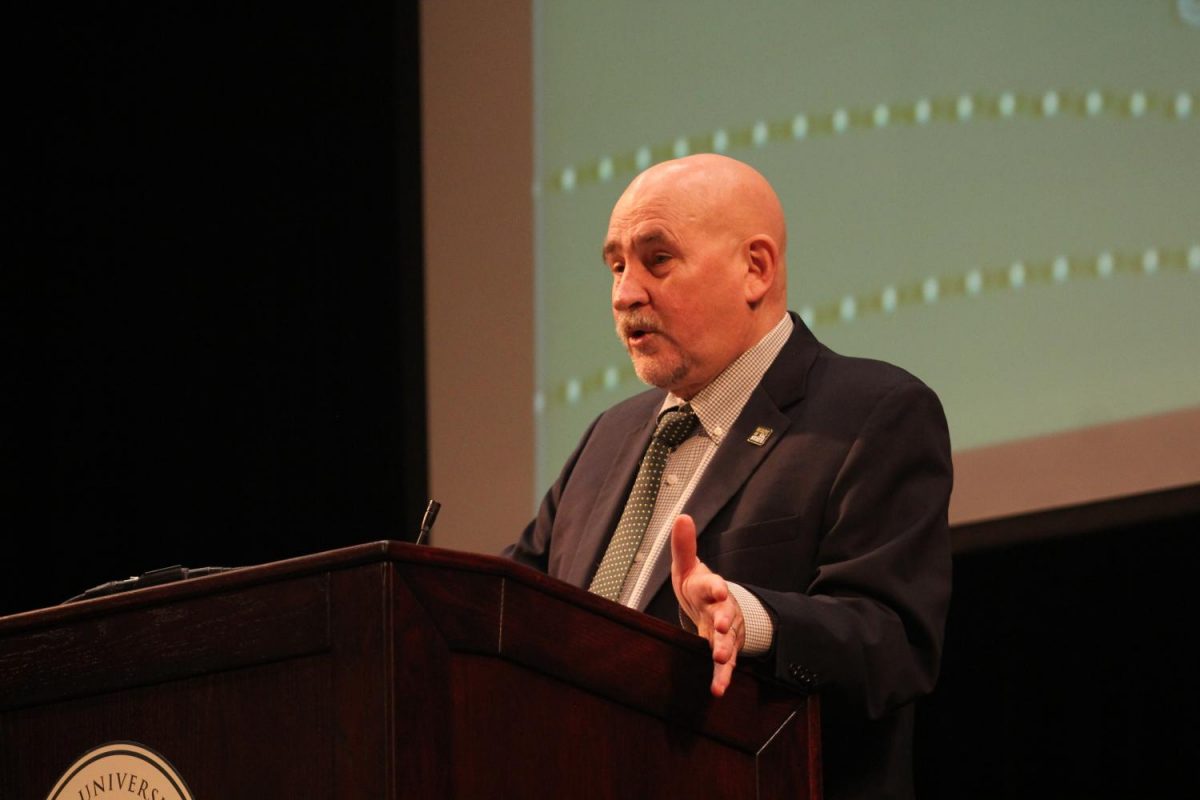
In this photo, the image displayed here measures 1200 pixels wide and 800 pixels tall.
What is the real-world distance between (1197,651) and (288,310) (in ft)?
7.27

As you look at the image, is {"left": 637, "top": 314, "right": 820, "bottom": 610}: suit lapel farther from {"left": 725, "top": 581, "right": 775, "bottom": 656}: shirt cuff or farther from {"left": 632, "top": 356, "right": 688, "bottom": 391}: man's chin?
{"left": 725, "top": 581, "right": 775, "bottom": 656}: shirt cuff

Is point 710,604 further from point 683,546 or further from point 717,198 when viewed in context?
point 717,198

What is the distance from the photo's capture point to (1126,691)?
10.4ft

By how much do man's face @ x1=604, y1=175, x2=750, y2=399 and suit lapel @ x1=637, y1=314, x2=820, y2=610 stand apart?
0.09m

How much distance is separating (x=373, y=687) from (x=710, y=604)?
442 millimetres

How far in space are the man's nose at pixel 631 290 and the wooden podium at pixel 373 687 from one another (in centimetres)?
72

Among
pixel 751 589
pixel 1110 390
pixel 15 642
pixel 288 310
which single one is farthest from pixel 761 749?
pixel 288 310

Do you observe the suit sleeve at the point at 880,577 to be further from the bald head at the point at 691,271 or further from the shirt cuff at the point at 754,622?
the bald head at the point at 691,271

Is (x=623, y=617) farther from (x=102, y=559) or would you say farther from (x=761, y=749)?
(x=102, y=559)

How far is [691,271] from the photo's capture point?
89.5 inches

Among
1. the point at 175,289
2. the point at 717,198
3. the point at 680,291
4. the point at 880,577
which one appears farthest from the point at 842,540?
the point at 175,289

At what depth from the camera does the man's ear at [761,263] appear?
7.61ft

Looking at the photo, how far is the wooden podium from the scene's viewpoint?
142 centimetres

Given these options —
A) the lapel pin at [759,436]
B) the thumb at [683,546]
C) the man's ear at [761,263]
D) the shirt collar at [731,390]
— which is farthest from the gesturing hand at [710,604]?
the man's ear at [761,263]
